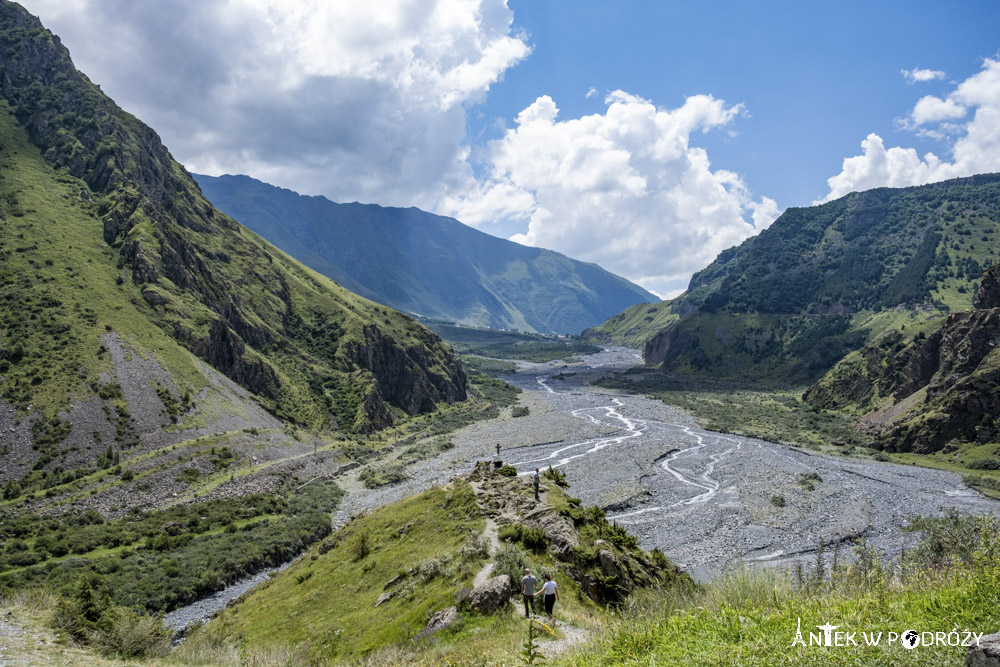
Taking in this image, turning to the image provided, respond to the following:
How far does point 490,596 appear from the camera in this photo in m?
19.4

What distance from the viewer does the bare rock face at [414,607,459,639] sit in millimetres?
18641

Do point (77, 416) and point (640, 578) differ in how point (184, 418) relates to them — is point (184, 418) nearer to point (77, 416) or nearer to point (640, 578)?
point (77, 416)

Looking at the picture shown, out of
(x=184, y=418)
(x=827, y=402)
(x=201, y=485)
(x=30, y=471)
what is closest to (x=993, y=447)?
(x=827, y=402)

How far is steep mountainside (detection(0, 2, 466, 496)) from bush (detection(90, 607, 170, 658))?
47244 mm

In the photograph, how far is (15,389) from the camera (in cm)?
6075

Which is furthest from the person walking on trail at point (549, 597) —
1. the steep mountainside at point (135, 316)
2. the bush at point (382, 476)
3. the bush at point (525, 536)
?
the steep mountainside at point (135, 316)

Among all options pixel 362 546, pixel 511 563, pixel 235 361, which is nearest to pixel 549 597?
pixel 511 563

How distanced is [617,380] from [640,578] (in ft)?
569

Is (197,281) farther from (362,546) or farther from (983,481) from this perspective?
(983,481)

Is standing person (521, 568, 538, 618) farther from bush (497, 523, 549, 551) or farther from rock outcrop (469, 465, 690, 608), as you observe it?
bush (497, 523, 549, 551)

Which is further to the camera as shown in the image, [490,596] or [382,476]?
[382,476]

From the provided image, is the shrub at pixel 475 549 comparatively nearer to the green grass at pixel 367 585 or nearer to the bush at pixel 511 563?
the green grass at pixel 367 585

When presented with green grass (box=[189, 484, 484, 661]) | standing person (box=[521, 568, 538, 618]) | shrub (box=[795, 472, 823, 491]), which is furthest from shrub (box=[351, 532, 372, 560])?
shrub (box=[795, 472, 823, 491])

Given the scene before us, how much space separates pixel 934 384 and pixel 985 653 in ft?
338
